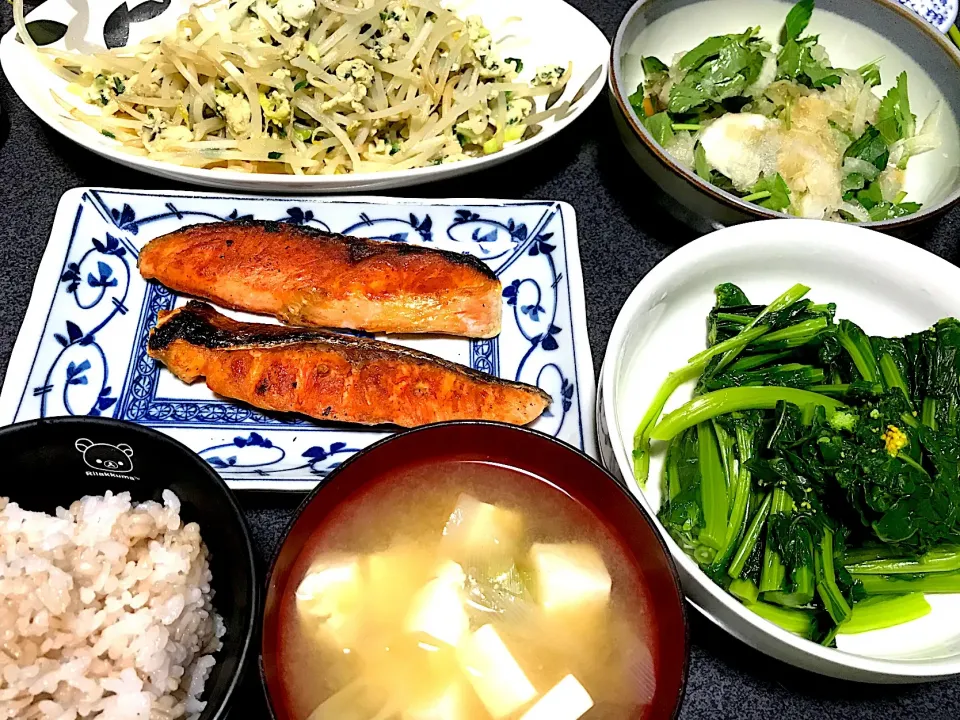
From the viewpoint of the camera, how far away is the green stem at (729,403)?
1444mm

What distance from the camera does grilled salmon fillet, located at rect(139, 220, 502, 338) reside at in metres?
1.82

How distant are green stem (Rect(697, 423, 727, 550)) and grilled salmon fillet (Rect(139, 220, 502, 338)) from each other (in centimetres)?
60

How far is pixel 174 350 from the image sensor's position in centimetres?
169

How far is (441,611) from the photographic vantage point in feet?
4.01

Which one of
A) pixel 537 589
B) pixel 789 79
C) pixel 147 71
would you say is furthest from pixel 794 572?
pixel 147 71

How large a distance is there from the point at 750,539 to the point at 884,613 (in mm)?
266

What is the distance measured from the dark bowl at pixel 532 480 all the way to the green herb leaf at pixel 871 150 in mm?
1378

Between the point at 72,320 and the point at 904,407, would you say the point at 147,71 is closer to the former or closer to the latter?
the point at 72,320

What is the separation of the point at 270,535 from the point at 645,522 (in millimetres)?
795

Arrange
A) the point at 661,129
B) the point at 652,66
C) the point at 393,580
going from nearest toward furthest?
the point at 393,580, the point at 661,129, the point at 652,66

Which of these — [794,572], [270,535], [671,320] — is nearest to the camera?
[794,572]

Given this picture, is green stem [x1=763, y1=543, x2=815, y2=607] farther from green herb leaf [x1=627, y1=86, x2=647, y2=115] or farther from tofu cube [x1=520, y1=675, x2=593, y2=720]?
green herb leaf [x1=627, y1=86, x2=647, y2=115]

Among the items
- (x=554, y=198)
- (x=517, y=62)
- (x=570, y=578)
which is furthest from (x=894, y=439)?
(x=517, y=62)

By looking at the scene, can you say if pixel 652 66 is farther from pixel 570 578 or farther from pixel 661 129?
pixel 570 578
